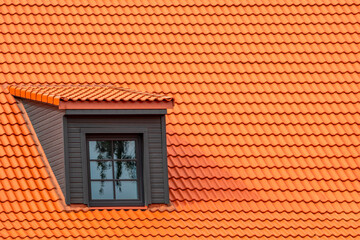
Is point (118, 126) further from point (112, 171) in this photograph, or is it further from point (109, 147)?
point (112, 171)

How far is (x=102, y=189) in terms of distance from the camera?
1825 centimetres

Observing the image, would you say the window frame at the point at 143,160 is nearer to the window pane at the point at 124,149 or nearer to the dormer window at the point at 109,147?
the dormer window at the point at 109,147

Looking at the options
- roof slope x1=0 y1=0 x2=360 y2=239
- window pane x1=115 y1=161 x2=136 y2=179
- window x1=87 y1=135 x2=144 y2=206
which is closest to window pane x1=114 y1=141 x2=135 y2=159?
window x1=87 y1=135 x2=144 y2=206

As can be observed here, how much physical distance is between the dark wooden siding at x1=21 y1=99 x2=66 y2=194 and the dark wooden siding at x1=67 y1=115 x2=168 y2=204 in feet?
0.52

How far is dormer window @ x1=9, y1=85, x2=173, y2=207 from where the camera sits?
59.3 feet

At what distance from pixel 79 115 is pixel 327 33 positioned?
633 cm

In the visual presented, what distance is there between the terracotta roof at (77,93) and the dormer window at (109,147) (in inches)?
0.7

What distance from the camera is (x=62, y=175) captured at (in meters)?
18.1

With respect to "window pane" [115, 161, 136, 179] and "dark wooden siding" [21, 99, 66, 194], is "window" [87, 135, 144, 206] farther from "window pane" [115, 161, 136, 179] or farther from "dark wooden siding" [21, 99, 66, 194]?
"dark wooden siding" [21, 99, 66, 194]

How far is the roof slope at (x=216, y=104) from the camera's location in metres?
18.0

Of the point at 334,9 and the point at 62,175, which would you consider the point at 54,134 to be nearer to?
the point at 62,175

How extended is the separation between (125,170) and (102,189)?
0.49 meters

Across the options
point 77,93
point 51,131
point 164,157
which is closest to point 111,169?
point 164,157

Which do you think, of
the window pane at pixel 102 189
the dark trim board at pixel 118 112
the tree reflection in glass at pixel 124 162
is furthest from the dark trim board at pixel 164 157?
the window pane at pixel 102 189
